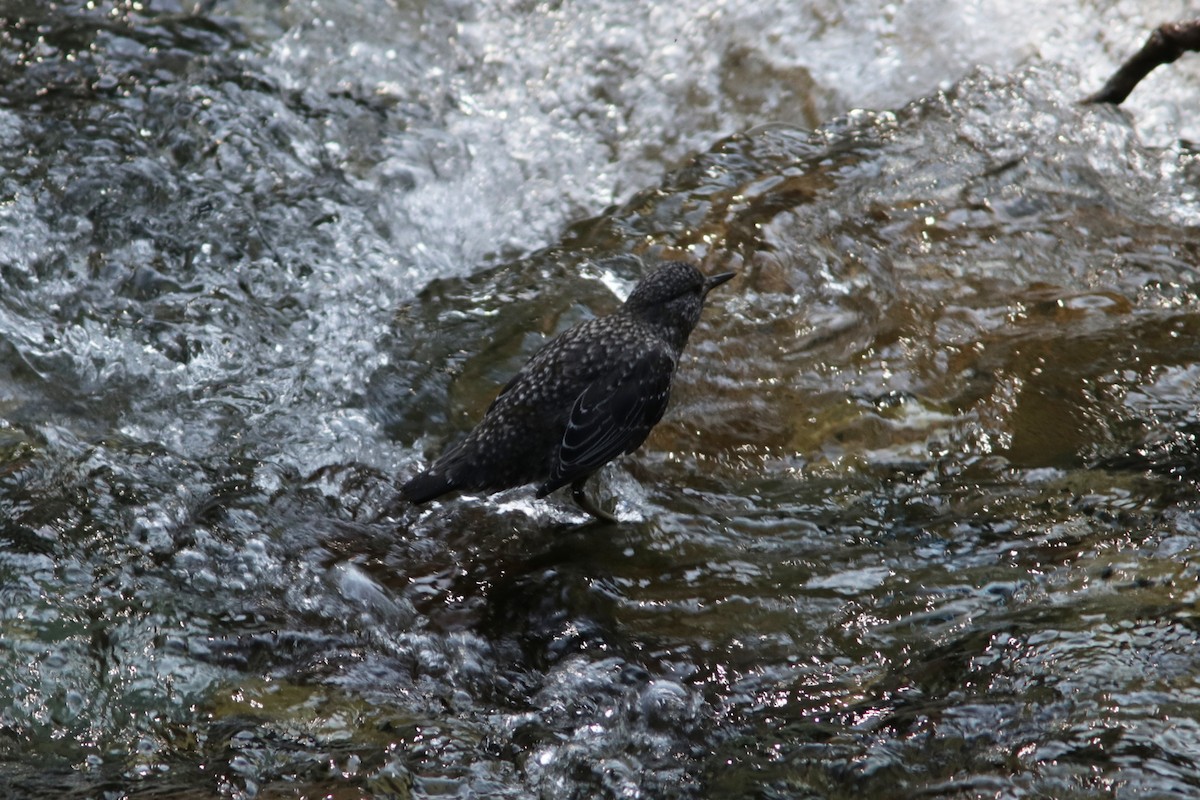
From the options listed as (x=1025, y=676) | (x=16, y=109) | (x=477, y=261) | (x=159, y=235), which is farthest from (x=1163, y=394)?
(x=16, y=109)

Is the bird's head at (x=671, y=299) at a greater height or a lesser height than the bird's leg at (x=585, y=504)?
greater

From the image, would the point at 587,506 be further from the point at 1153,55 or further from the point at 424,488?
the point at 1153,55

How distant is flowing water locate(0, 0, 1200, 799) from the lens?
357cm

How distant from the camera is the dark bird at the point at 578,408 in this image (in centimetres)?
469

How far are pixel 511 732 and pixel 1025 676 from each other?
1576 millimetres

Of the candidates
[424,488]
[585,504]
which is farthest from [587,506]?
[424,488]

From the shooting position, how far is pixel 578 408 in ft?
16.1

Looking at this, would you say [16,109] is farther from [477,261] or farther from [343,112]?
[477,261]

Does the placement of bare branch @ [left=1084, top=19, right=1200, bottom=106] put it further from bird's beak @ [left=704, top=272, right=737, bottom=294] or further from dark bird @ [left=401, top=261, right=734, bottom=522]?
dark bird @ [left=401, top=261, right=734, bottom=522]

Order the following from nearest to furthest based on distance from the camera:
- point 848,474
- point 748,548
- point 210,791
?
point 210,791 < point 748,548 < point 848,474

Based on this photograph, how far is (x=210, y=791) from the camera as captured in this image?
10.7 feet

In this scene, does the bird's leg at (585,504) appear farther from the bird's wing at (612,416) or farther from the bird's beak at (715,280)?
the bird's beak at (715,280)

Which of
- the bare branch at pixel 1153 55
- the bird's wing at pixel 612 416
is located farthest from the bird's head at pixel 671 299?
the bare branch at pixel 1153 55

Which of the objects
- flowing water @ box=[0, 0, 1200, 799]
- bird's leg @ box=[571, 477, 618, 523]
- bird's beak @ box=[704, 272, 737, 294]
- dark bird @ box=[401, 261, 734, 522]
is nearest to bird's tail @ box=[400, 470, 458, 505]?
dark bird @ box=[401, 261, 734, 522]
